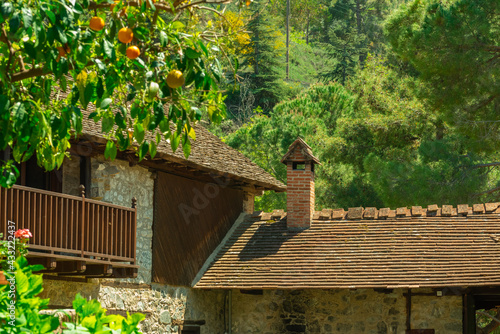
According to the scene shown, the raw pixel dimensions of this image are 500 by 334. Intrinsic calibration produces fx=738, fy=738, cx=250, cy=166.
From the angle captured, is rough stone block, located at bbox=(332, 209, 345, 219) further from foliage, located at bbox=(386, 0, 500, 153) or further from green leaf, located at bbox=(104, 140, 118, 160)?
green leaf, located at bbox=(104, 140, 118, 160)

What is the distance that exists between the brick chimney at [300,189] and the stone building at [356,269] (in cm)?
2

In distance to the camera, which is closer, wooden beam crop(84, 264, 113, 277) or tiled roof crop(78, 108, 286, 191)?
wooden beam crop(84, 264, 113, 277)

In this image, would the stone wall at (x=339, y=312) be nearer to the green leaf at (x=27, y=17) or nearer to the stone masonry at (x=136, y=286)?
the stone masonry at (x=136, y=286)

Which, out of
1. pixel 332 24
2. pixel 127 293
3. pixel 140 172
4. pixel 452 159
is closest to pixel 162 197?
pixel 140 172

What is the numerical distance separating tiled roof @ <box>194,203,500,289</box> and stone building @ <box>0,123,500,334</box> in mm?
23

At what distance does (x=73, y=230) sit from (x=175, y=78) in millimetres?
5504

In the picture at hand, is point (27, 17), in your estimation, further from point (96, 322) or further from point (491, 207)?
point (491, 207)

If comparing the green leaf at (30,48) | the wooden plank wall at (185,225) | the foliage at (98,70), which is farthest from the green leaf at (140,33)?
the wooden plank wall at (185,225)

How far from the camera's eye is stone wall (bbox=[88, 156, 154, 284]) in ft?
40.7

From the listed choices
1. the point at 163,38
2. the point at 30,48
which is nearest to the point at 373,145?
the point at 163,38

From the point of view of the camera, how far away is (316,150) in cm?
2570

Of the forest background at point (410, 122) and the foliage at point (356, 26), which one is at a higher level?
the foliage at point (356, 26)

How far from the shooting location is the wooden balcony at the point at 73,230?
32.0 feet

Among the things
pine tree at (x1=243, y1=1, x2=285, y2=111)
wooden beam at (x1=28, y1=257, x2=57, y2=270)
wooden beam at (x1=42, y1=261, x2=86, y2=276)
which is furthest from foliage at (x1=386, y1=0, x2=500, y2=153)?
pine tree at (x1=243, y1=1, x2=285, y2=111)
